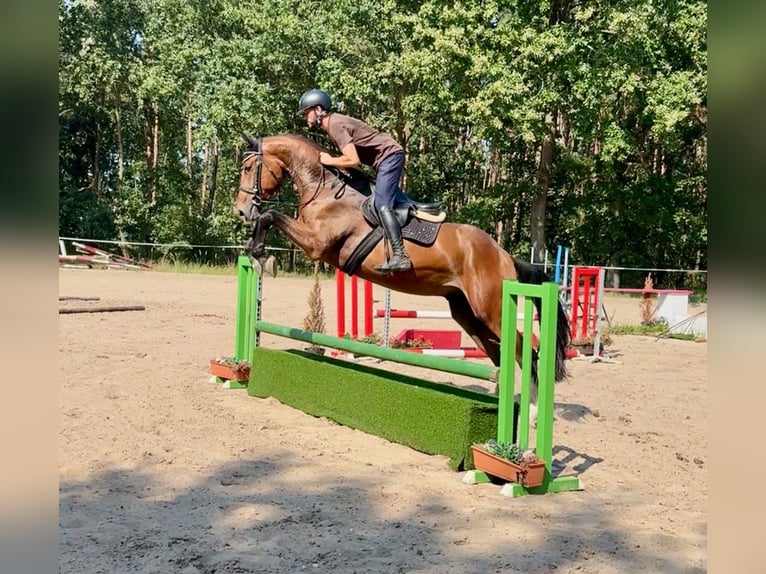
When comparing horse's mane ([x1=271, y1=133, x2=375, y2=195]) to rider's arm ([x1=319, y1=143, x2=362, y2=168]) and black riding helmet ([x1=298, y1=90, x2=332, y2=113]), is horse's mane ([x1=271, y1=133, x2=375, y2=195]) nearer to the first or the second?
rider's arm ([x1=319, y1=143, x2=362, y2=168])

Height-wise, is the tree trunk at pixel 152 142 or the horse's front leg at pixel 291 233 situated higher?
the tree trunk at pixel 152 142

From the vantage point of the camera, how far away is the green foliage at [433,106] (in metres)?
19.3

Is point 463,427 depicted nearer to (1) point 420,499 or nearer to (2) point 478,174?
(1) point 420,499

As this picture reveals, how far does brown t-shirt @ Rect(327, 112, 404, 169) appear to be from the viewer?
5.02 m

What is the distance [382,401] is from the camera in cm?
494

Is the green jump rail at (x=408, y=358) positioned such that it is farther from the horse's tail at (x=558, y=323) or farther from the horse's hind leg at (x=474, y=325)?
the horse's tail at (x=558, y=323)

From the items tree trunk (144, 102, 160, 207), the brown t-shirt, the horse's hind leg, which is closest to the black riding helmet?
the brown t-shirt

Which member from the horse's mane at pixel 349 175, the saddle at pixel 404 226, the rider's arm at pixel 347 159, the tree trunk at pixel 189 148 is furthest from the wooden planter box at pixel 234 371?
the tree trunk at pixel 189 148

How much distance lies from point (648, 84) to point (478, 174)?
8.50 meters

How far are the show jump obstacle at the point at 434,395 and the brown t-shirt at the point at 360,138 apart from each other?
4.61 feet

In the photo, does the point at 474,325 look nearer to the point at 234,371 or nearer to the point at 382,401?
the point at 382,401

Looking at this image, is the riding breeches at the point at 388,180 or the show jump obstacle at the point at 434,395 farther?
the riding breeches at the point at 388,180

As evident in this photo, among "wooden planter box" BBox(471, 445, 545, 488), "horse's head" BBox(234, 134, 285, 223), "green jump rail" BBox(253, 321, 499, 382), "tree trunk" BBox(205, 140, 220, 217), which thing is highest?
"tree trunk" BBox(205, 140, 220, 217)
